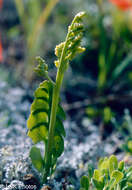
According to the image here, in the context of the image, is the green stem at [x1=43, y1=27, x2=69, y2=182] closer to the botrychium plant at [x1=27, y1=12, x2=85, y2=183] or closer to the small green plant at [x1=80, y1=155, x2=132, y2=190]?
the botrychium plant at [x1=27, y1=12, x2=85, y2=183]

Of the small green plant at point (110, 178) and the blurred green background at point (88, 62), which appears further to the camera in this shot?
the blurred green background at point (88, 62)

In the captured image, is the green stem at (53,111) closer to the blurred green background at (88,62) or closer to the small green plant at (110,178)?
the small green plant at (110,178)

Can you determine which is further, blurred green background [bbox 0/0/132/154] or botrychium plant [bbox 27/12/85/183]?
blurred green background [bbox 0/0/132/154]

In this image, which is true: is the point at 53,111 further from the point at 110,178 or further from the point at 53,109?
the point at 110,178

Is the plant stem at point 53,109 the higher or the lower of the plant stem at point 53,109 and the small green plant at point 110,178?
the higher

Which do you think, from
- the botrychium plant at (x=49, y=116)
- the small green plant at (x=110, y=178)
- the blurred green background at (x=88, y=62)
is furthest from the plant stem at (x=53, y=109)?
the blurred green background at (x=88, y=62)

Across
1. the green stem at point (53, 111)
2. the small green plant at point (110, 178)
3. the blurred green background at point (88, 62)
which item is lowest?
the small green plant at point (110, 178)

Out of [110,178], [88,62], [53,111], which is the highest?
[88,62]

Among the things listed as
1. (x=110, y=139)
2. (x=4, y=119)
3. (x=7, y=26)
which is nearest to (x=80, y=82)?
(x=110, y=139)

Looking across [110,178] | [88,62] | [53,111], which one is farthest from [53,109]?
[88,62]

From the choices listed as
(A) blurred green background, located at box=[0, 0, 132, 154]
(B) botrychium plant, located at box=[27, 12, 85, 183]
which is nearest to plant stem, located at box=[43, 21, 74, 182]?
(B) botrychium plant, located at box=[27, 12, 85, 183]

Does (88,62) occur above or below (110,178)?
above
